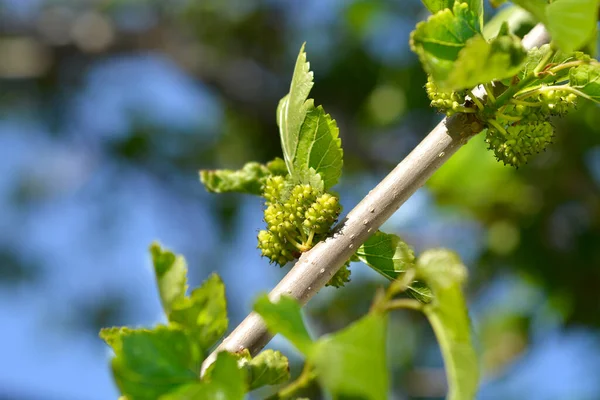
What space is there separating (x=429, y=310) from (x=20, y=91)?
4.80 m

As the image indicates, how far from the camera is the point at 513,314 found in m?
2.88

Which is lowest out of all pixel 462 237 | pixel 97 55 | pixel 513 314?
pixel 513 314

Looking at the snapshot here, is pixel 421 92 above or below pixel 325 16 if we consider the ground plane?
below

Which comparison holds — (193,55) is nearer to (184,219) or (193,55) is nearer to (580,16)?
(184,219)

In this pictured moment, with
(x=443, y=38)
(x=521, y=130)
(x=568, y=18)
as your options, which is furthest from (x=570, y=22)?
(x=521, y=130)

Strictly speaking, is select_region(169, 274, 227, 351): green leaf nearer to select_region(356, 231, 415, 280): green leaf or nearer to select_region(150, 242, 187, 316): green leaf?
select_region(150, 242, 187, 316): green leaf

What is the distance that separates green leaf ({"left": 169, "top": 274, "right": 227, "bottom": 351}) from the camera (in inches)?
30.9

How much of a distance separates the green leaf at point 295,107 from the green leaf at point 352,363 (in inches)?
16.0

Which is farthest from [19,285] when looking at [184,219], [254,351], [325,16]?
[254,351]

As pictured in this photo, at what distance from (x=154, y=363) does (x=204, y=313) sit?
96mm

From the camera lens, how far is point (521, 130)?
92cm

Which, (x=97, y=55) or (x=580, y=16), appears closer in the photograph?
(x=580, y=16)

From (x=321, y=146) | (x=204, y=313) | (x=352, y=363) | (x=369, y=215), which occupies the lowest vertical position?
(x=352, y=363)

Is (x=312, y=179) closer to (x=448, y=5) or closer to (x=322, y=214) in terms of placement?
(x=322, y=214)
